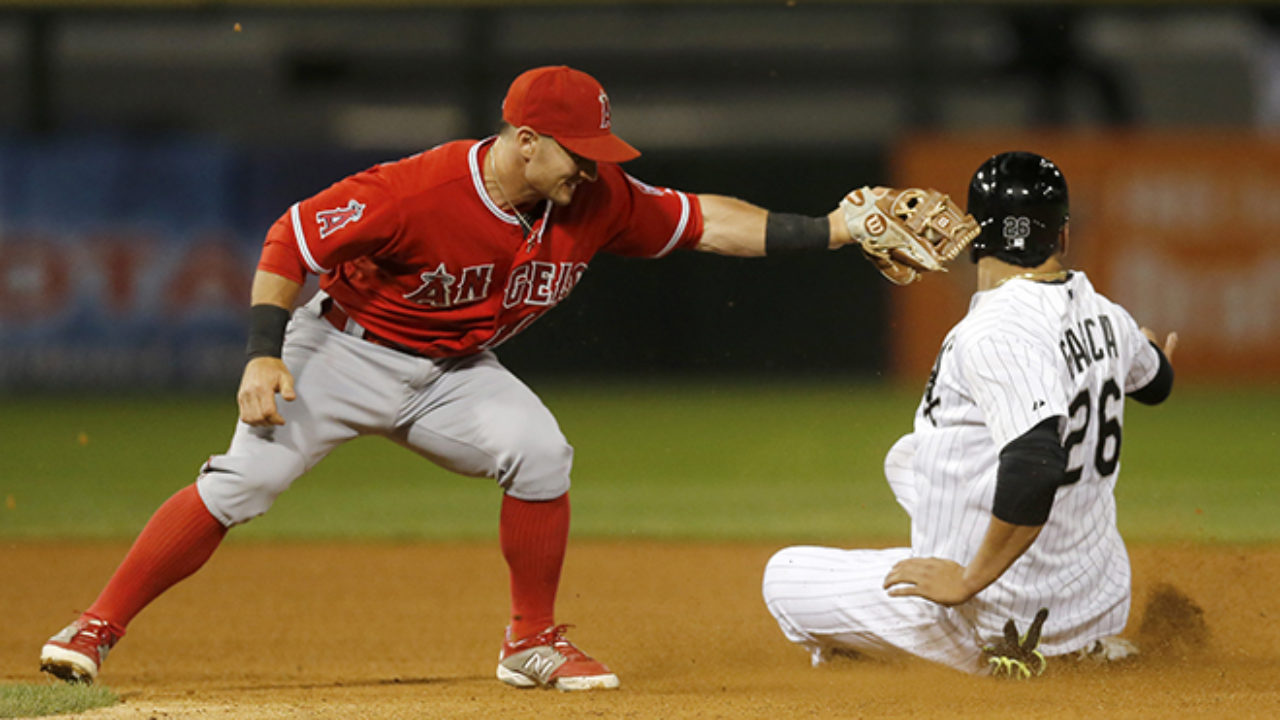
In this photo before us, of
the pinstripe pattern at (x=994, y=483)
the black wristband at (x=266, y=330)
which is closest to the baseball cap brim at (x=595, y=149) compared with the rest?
the black wristband at (x=266, y=330)

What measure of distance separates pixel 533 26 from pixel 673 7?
5.68 ft

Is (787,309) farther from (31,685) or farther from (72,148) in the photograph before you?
(31,685)

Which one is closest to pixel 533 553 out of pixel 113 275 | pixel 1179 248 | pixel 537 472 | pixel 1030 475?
pixel 537 472

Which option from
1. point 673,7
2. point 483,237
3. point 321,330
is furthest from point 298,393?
point 673,7

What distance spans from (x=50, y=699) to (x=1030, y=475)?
88.4 inches

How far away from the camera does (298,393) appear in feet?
12.6

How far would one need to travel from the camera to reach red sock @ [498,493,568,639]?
12.9ft

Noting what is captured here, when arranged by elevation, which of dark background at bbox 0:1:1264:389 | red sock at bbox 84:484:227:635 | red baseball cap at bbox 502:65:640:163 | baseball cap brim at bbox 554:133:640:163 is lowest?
red sock at bbox 84:484:227:635

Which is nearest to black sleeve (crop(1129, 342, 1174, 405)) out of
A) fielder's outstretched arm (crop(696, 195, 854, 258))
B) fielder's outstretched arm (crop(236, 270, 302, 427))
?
fielder's outstretched arm (crop(696, 195, 854, 258))

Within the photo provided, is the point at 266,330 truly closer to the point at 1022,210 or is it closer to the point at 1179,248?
the point at 1022,210

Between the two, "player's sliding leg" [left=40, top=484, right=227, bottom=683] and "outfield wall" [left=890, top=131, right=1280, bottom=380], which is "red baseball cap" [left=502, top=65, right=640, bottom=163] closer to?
"player's sliding leg" [left=40, top=484, right=227, bottom=683]

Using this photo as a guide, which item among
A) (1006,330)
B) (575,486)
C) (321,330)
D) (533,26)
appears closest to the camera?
(1006,330)

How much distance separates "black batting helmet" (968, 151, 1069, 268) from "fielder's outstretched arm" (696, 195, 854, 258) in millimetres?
623

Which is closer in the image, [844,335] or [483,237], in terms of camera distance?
[483,237]
